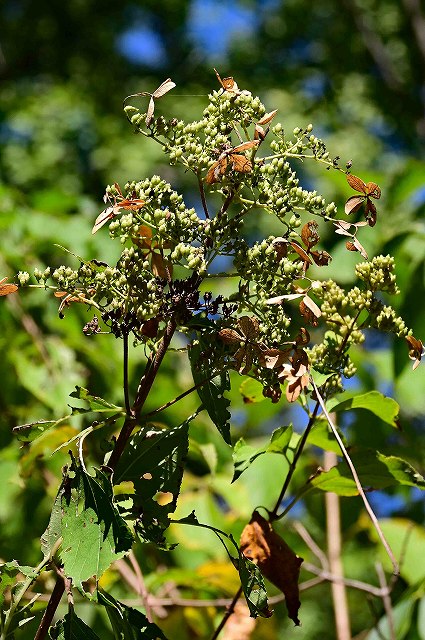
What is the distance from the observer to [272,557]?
647 millimetres

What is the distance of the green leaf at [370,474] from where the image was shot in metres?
0.67

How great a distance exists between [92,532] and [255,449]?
20cm

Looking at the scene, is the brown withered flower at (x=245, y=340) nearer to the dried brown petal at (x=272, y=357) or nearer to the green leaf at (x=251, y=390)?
the dried brown petal at (x=272, y=357)

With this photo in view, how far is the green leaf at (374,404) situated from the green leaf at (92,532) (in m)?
0.25

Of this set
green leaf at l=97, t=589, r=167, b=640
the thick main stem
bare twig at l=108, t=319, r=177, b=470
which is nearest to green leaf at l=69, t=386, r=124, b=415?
bare twig at l=108, t=319, r=177, b=470

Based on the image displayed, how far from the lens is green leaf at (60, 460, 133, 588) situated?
512 mm

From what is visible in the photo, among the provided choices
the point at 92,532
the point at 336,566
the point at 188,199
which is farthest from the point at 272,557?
the point at 188,199

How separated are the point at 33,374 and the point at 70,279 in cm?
100

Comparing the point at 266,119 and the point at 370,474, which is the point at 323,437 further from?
the point at 266,119

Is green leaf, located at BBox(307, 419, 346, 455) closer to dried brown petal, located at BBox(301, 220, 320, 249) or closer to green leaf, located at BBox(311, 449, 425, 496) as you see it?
green leaf, located at BBox(311, 449, 425, 496)

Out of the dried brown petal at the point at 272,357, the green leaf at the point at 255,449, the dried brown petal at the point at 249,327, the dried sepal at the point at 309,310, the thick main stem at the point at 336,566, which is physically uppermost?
the dried sepal at the point at 309,310

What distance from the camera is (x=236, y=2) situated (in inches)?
368

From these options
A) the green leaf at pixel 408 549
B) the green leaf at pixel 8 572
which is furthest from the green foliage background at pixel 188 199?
the green leaf at pixel 8 572

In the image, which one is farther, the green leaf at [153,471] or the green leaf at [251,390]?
the green leaf at [251,390]
